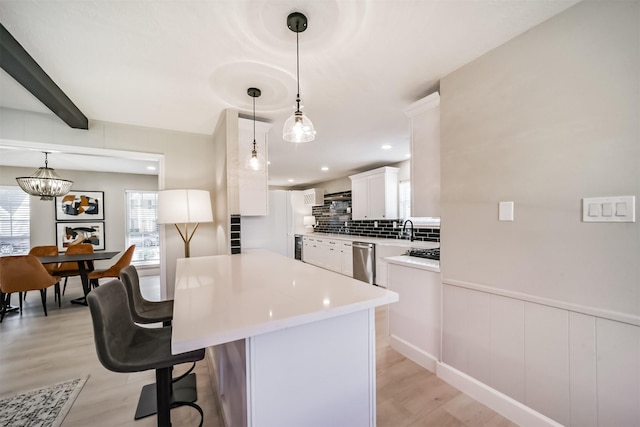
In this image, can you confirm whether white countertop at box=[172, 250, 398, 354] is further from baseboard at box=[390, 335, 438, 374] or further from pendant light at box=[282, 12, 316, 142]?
baseboard at box=[390, 335, 438, 374]

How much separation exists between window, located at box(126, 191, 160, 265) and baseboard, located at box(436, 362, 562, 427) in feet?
20.2

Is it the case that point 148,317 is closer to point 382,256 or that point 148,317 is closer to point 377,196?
point 382,256

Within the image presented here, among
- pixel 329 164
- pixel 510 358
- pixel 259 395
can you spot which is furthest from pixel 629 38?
pixel 329 164

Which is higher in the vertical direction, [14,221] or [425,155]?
[425,155]

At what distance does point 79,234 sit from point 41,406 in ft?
15.8

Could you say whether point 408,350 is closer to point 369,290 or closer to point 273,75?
point 369,290

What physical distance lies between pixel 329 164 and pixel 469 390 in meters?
4.06

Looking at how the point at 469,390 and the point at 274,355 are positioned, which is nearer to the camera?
the point at 274,355

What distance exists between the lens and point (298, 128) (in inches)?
59.6

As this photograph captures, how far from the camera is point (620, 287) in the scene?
1.18 meters

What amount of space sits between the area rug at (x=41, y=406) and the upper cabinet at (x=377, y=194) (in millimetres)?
4428

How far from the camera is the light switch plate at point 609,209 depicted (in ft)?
3.75

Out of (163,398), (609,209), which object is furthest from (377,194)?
(163,398)

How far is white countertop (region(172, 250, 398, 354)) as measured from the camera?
0.86m
